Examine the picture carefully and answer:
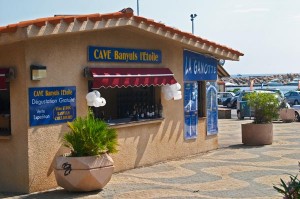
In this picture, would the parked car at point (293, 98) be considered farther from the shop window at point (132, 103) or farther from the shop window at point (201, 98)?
the shop window at point (132, 103)

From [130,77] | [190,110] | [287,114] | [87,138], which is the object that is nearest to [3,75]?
[87,138]

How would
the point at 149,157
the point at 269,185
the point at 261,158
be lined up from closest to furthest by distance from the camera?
the point at 269,185, the point at 149,157, the point at 261,158

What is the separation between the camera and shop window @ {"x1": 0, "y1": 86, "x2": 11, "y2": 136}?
10383mm

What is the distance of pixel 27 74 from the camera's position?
9703 millimetres

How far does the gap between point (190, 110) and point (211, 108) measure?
1456 millimetres

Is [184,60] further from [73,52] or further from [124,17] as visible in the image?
[73,52]

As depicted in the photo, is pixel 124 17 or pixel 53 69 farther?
pixel 124 17

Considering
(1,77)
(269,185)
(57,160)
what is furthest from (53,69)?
(269,185)

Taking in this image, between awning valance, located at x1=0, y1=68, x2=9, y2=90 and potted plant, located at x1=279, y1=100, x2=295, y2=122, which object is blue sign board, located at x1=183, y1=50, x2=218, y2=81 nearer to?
awning valance, located at x1=0, y1=68, x2=9, y2=90

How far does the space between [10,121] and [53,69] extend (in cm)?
125

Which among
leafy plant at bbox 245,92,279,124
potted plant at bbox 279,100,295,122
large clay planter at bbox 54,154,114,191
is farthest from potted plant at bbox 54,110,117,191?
potted plant at bbox 279,100,295,122

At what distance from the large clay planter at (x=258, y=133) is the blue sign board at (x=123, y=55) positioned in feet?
15.0

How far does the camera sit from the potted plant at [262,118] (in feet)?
53.6

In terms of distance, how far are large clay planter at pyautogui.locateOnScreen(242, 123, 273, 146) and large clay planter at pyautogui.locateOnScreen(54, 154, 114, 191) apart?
7.81 meters
